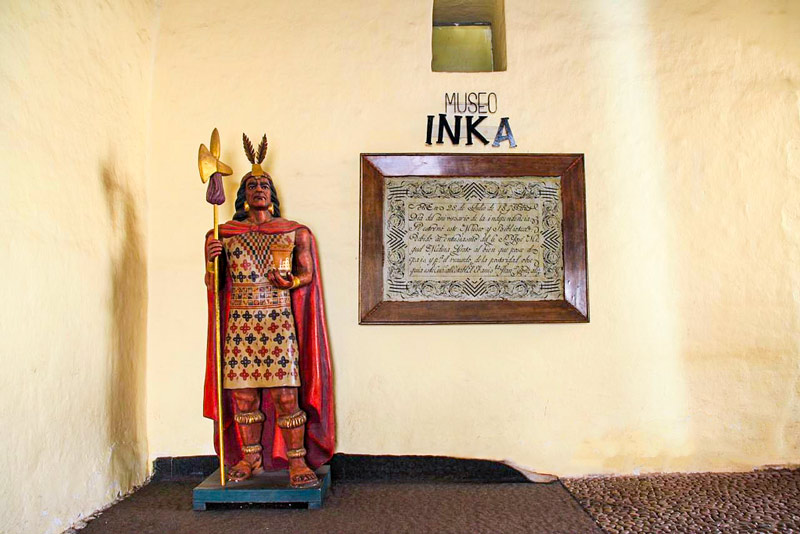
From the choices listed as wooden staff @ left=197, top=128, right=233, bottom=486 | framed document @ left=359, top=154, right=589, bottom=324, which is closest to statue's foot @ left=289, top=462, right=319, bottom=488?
wooden staff @ left=197, top=128, right=233, bottom=486

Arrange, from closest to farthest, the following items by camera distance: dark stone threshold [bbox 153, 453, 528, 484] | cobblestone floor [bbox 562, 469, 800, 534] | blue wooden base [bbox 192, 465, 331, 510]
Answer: cobblestone floor [bbox 562, 469, 800, 534] → blue wooden base [bbox 192, 465, 331, 510] → dark stone threshold [bbox 153, 453, 528, 484]

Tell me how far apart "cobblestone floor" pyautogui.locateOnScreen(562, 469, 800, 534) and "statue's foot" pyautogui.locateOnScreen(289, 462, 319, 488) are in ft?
3.91

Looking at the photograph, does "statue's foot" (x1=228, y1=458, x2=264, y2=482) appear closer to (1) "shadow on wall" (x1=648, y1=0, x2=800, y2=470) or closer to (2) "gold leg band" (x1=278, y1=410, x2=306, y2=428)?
(2) "gold leg band" (x1=278, y1=410, x2=306, y2=428)

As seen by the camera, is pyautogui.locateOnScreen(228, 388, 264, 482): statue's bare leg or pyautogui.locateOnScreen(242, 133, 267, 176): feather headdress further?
pyautogui.locateOnScreen(242, 133, 267, 176): feather headdress

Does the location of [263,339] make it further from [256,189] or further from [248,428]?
[256,189]

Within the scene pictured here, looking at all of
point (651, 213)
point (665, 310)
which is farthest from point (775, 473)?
point (651, 213)

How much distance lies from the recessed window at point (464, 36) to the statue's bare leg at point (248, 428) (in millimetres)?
2223

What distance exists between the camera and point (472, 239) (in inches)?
118

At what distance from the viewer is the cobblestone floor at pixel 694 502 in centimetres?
232

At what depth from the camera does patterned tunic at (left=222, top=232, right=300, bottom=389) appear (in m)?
2.60

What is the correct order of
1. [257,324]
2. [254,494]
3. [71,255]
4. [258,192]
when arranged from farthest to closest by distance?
[258,192] < [257,324] < [254,494] < [71,255]

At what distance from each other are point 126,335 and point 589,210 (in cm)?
238

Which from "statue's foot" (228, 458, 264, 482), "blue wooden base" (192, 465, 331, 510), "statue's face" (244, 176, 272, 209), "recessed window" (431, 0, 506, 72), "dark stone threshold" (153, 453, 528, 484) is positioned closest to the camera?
"blue wooden base" (192, 465, 331, 510)

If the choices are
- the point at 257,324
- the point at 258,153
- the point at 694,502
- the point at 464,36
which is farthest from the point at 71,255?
the point at 694,502
